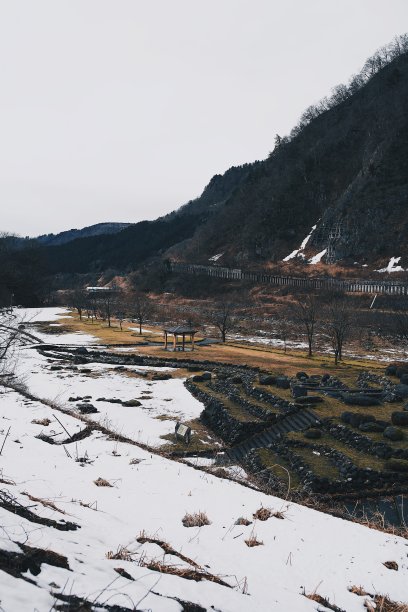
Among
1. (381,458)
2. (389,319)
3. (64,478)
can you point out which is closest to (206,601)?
(64,478)

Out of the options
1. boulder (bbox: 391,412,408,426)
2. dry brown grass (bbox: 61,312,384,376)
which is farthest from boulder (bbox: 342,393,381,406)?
dry brown grass (bbox: 61,312,384,376)

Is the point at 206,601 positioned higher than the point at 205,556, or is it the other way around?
the point at 206,601

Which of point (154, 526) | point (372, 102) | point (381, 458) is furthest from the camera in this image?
point (372, 102)

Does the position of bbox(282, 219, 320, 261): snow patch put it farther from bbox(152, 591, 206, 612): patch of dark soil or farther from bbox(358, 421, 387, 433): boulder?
bbox(152, 591, 206, 612): patch of dark soil

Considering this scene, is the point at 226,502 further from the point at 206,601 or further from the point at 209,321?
the point at 209,321

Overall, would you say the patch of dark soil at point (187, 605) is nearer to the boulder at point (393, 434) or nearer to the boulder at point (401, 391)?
the boulder at point (393, 434)

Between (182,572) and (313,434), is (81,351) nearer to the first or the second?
(313,434)
